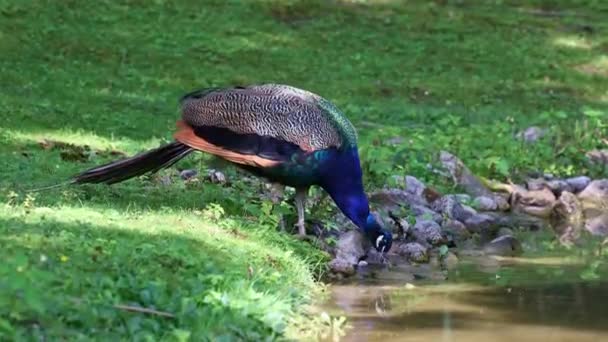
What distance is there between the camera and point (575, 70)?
20516 mm

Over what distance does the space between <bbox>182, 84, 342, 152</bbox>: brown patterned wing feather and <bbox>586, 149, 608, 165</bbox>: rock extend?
563 centimetres

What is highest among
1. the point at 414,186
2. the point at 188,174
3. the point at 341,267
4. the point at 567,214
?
the point at 341,267

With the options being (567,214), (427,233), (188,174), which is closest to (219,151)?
(188,174)

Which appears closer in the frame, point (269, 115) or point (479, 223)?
point (269, 115)

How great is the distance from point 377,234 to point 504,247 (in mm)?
1951

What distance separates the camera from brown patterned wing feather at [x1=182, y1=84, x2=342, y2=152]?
9.30 meters

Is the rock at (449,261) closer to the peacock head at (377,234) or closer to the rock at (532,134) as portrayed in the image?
the peacock head at (377,234)

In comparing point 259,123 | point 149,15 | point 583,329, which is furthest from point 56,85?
point 583,329

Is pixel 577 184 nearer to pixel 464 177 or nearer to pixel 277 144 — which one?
pixel 464 177

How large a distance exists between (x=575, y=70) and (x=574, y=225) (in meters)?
8.37

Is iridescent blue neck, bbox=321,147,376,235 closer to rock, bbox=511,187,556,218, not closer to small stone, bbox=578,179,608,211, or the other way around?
rock, bbox=511,187,556,218

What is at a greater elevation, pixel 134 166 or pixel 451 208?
pixel 134 166

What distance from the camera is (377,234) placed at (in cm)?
959

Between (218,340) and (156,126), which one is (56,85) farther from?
(218,340)
